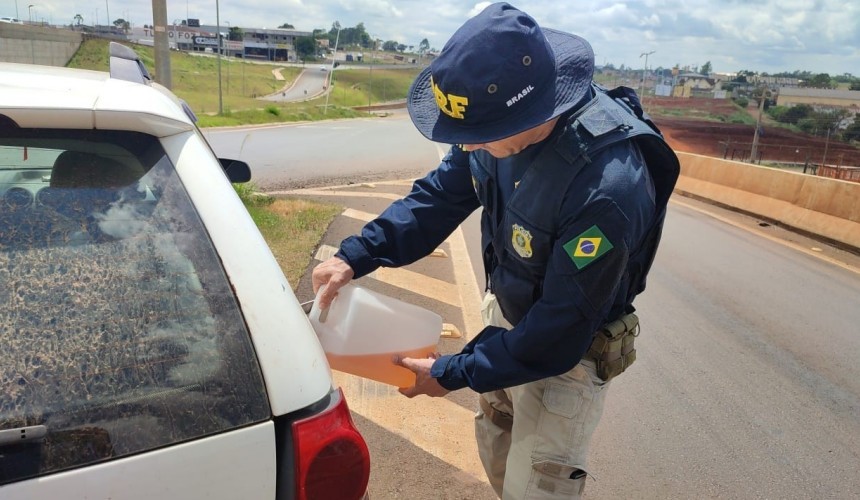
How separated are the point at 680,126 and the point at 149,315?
129ft

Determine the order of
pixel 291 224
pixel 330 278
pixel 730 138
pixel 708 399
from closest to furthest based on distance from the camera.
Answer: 1. pixel 330 278
2. pixel 708 399
3. pixel 291 224
4. pixel 730 138

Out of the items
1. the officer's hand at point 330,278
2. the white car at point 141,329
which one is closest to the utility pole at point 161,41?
the officer's hand at point 330,278

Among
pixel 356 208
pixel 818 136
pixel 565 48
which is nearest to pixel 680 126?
pixel 818 136

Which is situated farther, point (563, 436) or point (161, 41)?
point (161, 41)

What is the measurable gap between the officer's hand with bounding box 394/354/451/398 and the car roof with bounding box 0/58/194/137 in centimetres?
103

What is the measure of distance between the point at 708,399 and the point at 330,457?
3.71 metres

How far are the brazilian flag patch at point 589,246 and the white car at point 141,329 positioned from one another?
2.49 ft

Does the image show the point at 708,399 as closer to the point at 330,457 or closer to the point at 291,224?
the point at 330,457

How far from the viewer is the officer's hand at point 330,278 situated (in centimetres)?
234

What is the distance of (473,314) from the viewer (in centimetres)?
571

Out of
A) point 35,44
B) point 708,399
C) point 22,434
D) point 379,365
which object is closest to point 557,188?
point 379,365

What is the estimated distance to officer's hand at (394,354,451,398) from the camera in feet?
7.08

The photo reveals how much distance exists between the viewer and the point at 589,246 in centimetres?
184

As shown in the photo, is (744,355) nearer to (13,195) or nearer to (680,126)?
(13,195)
